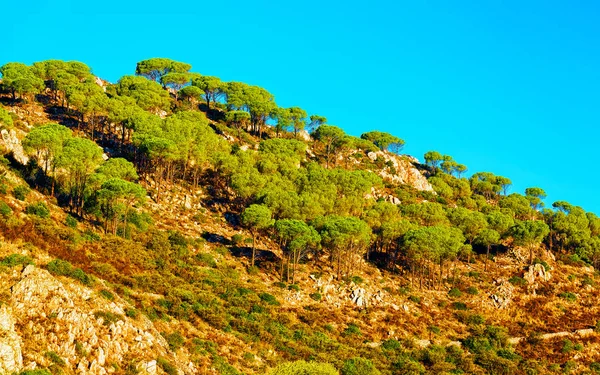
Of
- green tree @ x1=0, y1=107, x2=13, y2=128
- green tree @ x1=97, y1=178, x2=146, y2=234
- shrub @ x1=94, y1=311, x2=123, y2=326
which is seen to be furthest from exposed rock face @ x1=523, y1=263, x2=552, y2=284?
green tree @ x1=0, y1=107, x2=13, y2=128

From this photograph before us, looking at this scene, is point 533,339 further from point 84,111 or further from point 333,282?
point 84,111

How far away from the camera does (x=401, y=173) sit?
155 m

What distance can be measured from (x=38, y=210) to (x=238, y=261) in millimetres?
28150

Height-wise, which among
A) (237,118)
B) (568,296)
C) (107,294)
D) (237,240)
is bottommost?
(107,294)

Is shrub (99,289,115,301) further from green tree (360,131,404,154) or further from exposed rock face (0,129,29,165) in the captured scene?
green tree (360,131,404,154)

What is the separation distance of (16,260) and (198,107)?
366 feet

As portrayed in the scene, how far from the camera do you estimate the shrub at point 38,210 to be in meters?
71.7

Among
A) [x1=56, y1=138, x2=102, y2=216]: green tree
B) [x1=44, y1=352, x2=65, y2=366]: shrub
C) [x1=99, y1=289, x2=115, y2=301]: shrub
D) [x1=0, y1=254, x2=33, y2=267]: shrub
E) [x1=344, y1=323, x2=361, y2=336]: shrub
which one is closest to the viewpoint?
[x1=44, y1=352, x2=65, y2=366]: shrub

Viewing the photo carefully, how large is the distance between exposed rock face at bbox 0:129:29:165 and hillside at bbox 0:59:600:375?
32cm

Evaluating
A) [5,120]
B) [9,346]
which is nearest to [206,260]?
[9,346]

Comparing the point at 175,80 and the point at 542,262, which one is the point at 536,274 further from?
the point at 175,80

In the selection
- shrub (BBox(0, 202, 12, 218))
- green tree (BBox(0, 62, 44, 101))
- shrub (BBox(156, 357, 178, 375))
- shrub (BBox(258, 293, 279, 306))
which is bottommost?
shrub (BBox(156, 357, 178, 375))

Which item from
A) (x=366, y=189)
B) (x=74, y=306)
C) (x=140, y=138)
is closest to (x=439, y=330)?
(x=366, y=189)

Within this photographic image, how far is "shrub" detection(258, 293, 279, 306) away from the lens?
73938 millimetres
